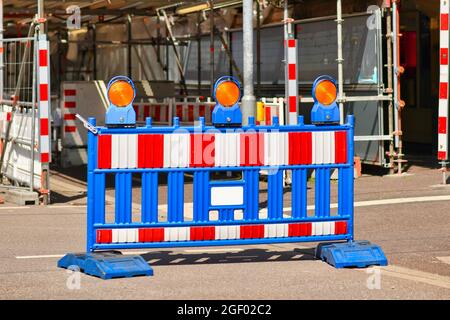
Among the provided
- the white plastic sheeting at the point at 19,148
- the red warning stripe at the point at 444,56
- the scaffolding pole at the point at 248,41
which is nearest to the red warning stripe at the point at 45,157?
the white plastic sheeting at the point at 19,148

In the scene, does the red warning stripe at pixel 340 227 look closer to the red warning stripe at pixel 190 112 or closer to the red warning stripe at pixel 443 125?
the red warning stripe at pixel 443 125

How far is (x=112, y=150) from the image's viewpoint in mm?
8992

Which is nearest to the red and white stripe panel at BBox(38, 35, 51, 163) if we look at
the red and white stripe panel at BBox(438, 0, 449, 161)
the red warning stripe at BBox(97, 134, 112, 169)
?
the red and white stripe panel at BBox(438, 0, 449, 161)

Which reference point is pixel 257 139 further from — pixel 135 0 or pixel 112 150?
pixel 135 0

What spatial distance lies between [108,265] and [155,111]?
1253 centimetres

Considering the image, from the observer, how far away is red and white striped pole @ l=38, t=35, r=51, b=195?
14.4m

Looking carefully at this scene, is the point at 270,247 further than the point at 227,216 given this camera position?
Yes

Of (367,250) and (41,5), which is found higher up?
(41,5)

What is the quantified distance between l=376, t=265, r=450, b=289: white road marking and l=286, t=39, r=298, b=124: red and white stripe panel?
21.5ft

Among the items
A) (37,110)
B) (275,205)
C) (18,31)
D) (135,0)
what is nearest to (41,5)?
(37,110)
